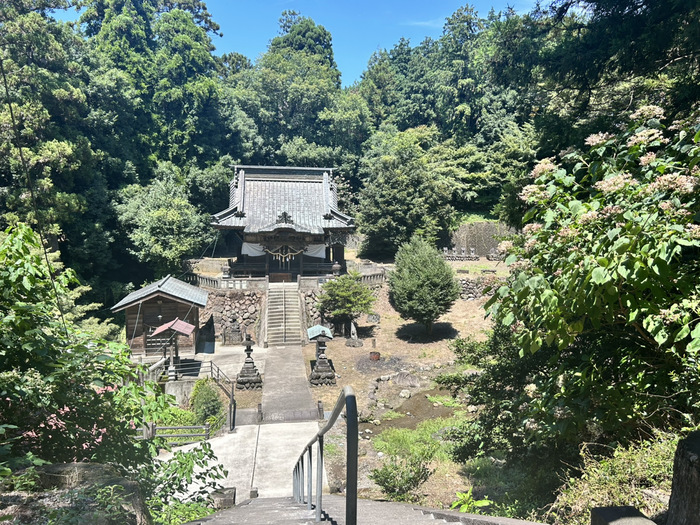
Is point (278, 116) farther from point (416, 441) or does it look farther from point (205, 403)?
point (416, 441)

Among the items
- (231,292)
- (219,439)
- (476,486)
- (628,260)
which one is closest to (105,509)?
(628,260)

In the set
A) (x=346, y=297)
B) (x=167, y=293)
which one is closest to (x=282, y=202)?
(x=346, y=297)

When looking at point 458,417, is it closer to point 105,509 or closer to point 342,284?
point 342,284

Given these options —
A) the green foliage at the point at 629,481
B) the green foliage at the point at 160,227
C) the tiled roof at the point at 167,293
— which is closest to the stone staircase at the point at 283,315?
the tiled roof at the point at 167,293

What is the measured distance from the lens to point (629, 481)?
4.07 meters

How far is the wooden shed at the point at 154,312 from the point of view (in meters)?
17.8

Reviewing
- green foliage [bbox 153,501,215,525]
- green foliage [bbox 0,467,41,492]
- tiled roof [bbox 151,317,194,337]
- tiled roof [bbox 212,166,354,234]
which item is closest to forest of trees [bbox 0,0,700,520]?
green foliage [bbox 0,467,41,492]

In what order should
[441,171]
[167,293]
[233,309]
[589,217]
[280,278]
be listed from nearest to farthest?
[589,217] < [167,293] < [233,309] < [280,278] < [441,171]

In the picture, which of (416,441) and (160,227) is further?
(160,227)

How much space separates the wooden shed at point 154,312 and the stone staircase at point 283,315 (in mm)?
4140

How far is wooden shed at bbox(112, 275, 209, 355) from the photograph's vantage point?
17.8 meters

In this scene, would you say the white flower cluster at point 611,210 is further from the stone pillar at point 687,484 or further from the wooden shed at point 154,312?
the wooden shed at point 154,312

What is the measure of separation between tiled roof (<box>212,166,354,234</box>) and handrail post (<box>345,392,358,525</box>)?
21536 millimetres

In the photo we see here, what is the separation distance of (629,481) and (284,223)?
20930mm
